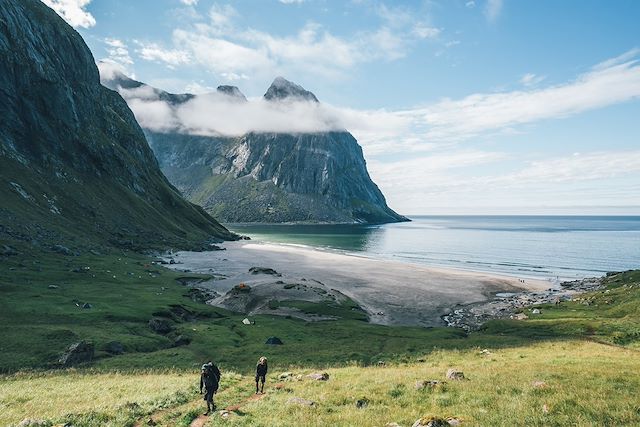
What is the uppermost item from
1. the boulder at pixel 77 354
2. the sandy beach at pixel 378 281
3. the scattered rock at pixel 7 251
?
the scattered rock at pixel 7 251

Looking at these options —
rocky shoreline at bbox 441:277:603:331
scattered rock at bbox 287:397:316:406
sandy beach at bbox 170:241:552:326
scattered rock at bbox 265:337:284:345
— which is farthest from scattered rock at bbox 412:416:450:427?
sandy beach at bbox 170:241:552:326

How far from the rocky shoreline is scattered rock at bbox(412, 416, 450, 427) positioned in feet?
190

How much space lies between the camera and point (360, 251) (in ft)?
640

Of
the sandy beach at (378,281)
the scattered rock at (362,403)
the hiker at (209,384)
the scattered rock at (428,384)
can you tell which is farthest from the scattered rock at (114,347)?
the sandy beach at (378,281)

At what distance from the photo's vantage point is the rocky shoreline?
248ft

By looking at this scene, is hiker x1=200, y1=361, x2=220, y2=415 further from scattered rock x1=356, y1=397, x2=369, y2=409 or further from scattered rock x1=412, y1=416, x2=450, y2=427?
scattered rock x1=412, y1=416, x2=450, y2=427

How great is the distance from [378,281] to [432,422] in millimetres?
99397

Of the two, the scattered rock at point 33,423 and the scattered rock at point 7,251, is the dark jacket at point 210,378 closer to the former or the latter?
the scattered rock at point 33,423

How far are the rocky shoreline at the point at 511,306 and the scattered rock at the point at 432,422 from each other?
58017 millimetres

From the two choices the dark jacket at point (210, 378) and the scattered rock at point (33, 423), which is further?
the dark jacket at point (210, 378)

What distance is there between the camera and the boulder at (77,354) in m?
39.6

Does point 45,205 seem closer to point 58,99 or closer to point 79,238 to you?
point 79,238

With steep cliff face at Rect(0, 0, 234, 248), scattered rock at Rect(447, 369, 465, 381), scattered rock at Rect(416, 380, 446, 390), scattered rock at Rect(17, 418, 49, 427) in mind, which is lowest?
scattered rock at Rect(17, 418, 49, 427)

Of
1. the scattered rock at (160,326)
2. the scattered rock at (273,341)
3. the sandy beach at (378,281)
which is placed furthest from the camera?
the sandy beach at (378,281)
